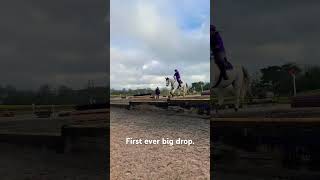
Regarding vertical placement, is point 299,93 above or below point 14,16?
below

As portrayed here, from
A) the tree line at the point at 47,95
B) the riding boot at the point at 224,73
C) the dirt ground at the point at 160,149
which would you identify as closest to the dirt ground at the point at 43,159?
the tree line at the point at 47,95

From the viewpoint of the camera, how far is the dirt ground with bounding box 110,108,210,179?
3062 mm

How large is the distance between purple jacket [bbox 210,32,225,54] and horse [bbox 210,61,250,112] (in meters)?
0.09

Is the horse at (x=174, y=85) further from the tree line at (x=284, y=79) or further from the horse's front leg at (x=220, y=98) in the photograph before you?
the tree line at (x=284, y=79)

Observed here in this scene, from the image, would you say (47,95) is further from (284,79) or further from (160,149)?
(284,79)

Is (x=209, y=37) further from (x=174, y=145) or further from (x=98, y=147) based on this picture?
(x=98, y=147)

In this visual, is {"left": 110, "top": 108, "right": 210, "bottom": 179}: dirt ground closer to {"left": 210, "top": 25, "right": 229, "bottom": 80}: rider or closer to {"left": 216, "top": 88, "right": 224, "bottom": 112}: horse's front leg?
{"left": 216, "top": 88, "right": 224, "bottom": 112}: horse's front leg

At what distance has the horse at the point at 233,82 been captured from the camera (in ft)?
10.3

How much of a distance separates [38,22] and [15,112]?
0.65 m

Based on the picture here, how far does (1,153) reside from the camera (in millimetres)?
3498

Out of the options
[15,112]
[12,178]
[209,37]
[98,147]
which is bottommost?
[12,178]

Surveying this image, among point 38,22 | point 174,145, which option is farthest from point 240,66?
point 38,22

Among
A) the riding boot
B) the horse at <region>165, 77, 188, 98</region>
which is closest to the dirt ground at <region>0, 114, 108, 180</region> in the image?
the horse at <region>165, 77, 188, 98</region>

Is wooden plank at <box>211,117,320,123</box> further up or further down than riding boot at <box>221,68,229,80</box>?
further down
